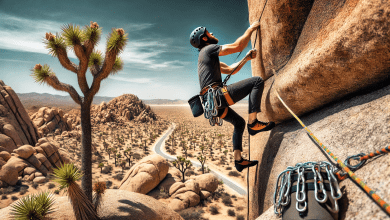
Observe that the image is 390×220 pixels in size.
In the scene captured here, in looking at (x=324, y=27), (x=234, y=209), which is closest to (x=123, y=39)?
(x=324, y=27)

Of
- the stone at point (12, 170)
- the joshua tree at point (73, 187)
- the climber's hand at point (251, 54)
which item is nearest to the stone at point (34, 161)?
the stone at point (12, 170)

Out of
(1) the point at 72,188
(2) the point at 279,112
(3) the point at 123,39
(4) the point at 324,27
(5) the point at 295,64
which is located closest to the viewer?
(4) the point at 324,27

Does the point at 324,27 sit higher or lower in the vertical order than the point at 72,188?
higher

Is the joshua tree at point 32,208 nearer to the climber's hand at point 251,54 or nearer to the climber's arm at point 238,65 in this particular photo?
the climber's arm at point 238,65

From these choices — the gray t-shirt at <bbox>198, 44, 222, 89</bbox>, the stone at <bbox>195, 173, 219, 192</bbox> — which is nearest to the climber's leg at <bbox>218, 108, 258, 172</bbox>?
the gray t-shirt at <bbox>198, 44, 222, 89</bbox>

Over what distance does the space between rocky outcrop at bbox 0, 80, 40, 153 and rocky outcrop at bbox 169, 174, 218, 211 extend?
17.2m

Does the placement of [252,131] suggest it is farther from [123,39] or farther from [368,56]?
[123,39]

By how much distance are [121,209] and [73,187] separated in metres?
2.04

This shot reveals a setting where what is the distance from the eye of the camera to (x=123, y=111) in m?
58.8

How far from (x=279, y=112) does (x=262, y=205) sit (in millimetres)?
1842

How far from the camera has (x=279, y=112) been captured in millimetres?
3803

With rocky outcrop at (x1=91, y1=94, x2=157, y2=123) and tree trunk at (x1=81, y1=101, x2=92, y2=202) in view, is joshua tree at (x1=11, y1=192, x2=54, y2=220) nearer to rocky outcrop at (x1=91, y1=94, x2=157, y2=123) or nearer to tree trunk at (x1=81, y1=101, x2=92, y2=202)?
tree trunk at (x1=81, y1=101, x2=92, y2=202)

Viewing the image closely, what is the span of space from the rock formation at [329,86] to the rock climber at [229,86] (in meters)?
0.50

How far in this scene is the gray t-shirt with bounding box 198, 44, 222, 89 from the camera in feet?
11.1
